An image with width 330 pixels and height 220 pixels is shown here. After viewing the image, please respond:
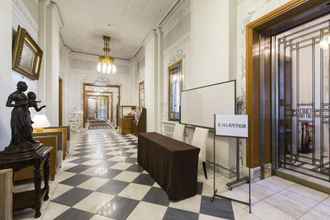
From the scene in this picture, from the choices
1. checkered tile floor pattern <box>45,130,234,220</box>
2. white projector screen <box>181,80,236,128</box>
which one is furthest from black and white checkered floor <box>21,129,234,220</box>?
white projector screen <box>181,80,236,128</box>

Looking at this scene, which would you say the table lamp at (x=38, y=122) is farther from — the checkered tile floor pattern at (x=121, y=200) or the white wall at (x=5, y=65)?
the checkered tile floor pattern at (x=121, y=200)

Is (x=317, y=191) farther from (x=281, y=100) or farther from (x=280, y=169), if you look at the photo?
(x=281, y=100)

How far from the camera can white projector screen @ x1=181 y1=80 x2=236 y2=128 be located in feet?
9.00

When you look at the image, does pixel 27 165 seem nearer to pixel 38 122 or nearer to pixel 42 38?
pixel 38 122

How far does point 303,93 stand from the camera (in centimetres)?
312

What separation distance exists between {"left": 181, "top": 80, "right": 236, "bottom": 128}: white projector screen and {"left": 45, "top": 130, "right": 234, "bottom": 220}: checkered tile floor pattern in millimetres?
1280

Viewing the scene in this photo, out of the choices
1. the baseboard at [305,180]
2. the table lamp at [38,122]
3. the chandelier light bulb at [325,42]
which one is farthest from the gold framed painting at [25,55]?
the chandelier light bulb at [325,42]

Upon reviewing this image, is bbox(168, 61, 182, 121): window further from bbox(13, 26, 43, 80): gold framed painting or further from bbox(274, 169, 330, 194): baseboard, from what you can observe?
bbox(13, 26, 43, 80): gold framed painting

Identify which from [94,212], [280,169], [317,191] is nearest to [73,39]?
[94,212]

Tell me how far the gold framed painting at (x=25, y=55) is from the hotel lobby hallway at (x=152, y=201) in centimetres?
203

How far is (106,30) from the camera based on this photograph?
6.10 metres

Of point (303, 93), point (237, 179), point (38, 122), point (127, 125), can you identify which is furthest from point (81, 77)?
point (303, 93)

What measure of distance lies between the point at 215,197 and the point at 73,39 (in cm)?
767

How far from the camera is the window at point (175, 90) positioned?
4902 millimetres
